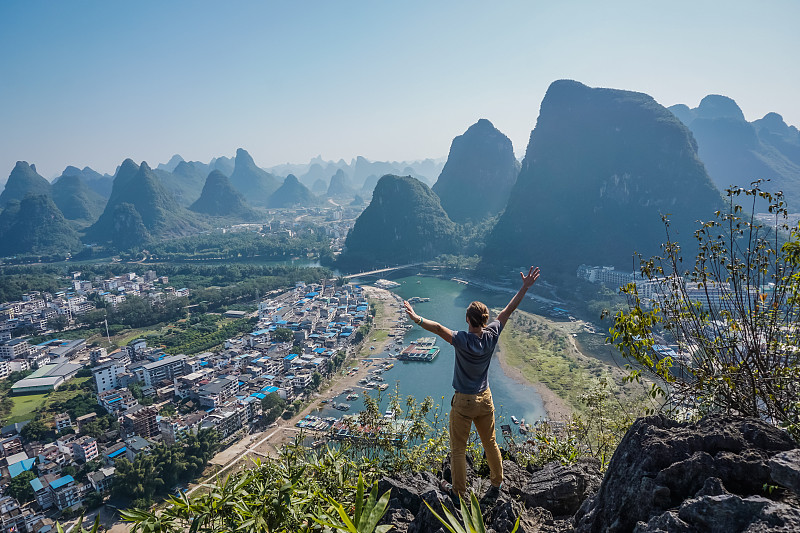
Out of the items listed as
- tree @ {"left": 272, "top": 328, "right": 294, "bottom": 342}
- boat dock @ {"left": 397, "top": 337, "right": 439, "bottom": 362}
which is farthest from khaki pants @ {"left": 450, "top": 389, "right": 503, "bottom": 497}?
tree @ {"left": 272, "top": 328, "right": 294, "bottom": 342}

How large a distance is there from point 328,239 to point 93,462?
3208 centimetres

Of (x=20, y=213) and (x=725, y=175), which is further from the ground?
(x=725, y=175)

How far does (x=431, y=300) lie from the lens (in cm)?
2059

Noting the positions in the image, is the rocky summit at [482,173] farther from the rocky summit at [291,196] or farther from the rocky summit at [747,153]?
the rocky summit at [291,196]

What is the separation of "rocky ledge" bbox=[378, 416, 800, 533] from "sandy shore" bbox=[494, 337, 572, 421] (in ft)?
24.6

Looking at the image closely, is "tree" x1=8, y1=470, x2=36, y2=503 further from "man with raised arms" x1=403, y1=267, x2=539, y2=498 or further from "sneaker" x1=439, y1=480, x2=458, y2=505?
"man with raised arms" x1=403, y1=267, x2=539, y2=498

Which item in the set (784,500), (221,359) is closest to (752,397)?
(784,500)

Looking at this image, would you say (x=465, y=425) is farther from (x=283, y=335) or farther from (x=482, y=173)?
(x=482, y=173)

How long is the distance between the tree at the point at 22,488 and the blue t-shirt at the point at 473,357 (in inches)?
377

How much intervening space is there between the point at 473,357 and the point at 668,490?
64cm

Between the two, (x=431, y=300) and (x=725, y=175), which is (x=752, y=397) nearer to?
(x=431, y=300)

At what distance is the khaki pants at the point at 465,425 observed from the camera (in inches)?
58.8

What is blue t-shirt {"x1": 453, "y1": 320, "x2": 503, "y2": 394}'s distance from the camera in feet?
4.64

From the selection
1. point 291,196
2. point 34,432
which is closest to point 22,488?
point 34,432
